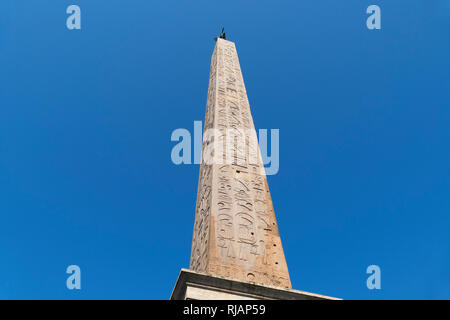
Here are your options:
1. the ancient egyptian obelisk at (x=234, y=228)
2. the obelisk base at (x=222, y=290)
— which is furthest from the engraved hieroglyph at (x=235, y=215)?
the obelisk base at (x=222, y=290)

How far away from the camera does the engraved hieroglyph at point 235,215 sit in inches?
193

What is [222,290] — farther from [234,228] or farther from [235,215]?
[235,215]

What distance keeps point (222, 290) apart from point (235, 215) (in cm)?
140

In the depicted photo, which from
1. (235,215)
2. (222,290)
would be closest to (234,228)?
(235,215)

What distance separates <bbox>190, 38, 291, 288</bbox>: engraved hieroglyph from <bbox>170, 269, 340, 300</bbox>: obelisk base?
233 mm

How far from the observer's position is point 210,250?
491 cm

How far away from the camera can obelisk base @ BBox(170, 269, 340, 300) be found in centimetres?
411

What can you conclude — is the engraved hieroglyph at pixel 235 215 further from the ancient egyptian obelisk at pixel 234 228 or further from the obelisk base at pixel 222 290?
the obelisk base at pixel 222 290

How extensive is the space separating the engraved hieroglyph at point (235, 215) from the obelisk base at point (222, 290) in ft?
0.77

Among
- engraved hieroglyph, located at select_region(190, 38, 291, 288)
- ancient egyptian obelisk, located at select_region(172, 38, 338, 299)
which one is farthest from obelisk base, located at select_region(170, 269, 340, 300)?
engraved hieroglyph, located at select_region(190, 38, 291, 288)
